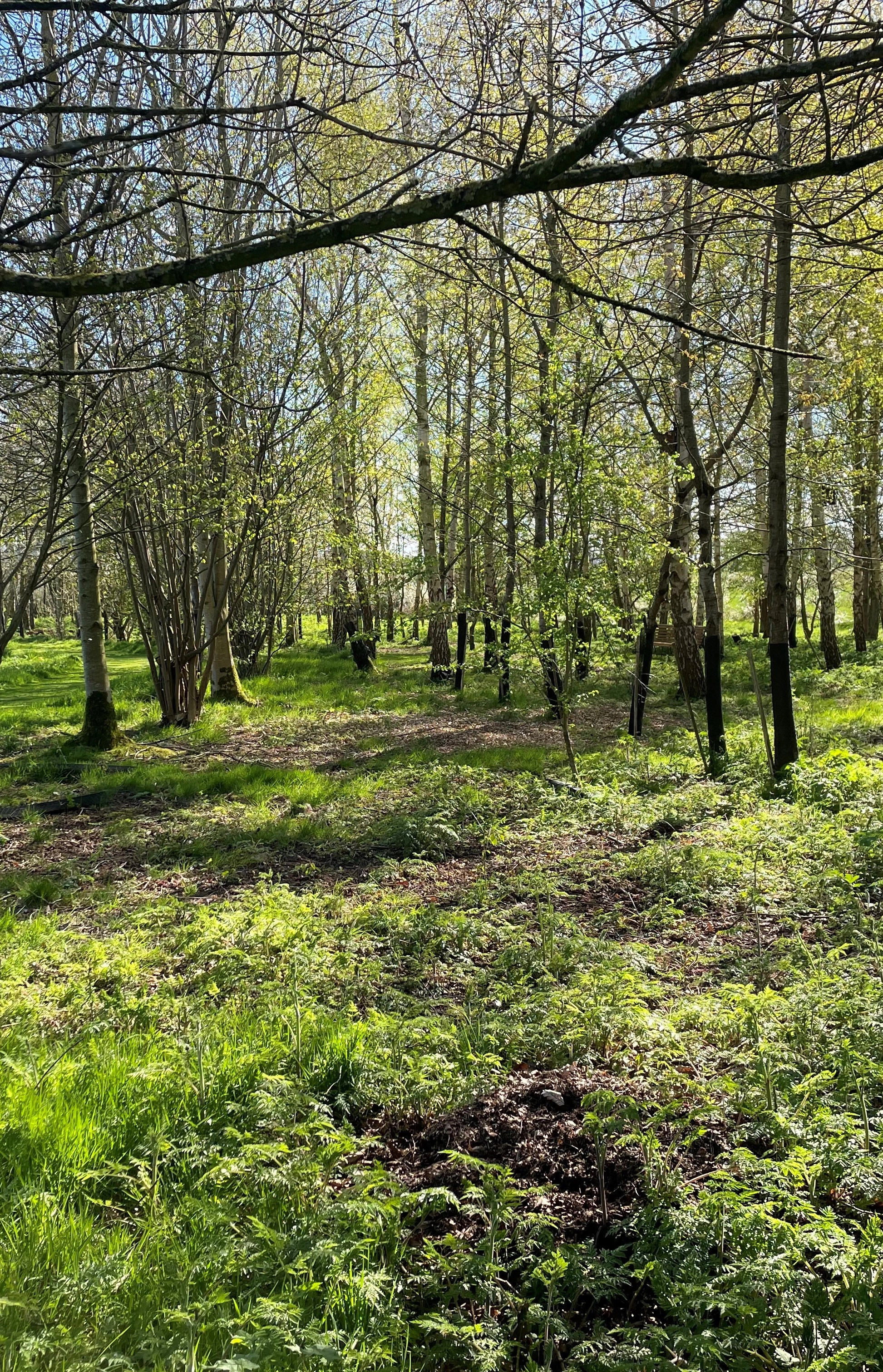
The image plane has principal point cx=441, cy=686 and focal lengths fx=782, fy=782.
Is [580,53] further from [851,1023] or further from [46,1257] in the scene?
[46,1257]

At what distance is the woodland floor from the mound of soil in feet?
0.04

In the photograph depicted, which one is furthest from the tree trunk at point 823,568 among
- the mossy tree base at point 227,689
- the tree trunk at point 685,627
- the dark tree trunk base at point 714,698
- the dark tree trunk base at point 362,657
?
the mossy tree base at point 227,689

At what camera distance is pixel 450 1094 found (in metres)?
3.00

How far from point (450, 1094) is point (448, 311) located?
51.6 feet

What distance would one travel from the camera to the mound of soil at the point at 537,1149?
248 centimetres

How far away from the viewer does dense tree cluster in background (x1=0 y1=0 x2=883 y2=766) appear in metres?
3.27

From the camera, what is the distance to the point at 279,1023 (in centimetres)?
351

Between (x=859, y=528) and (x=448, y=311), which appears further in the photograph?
(x=859, y=528)

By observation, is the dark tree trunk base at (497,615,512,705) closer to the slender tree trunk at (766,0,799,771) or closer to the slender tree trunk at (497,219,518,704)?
the slender tree trunk at (497,219,518,704)

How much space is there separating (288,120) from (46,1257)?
449 inches

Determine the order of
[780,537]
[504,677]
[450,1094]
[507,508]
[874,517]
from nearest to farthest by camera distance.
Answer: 1. [450,1094]
2. [780,537]
3. [507,508]
4. [504,677]
5. [874,517]

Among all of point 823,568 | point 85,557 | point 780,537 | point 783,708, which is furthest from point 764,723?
point 823,568

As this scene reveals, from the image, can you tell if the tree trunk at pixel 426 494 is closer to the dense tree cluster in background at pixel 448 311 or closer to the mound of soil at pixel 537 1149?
the dense tree cluster in background at pixel 448 311

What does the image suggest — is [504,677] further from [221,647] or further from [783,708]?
[783,708]
